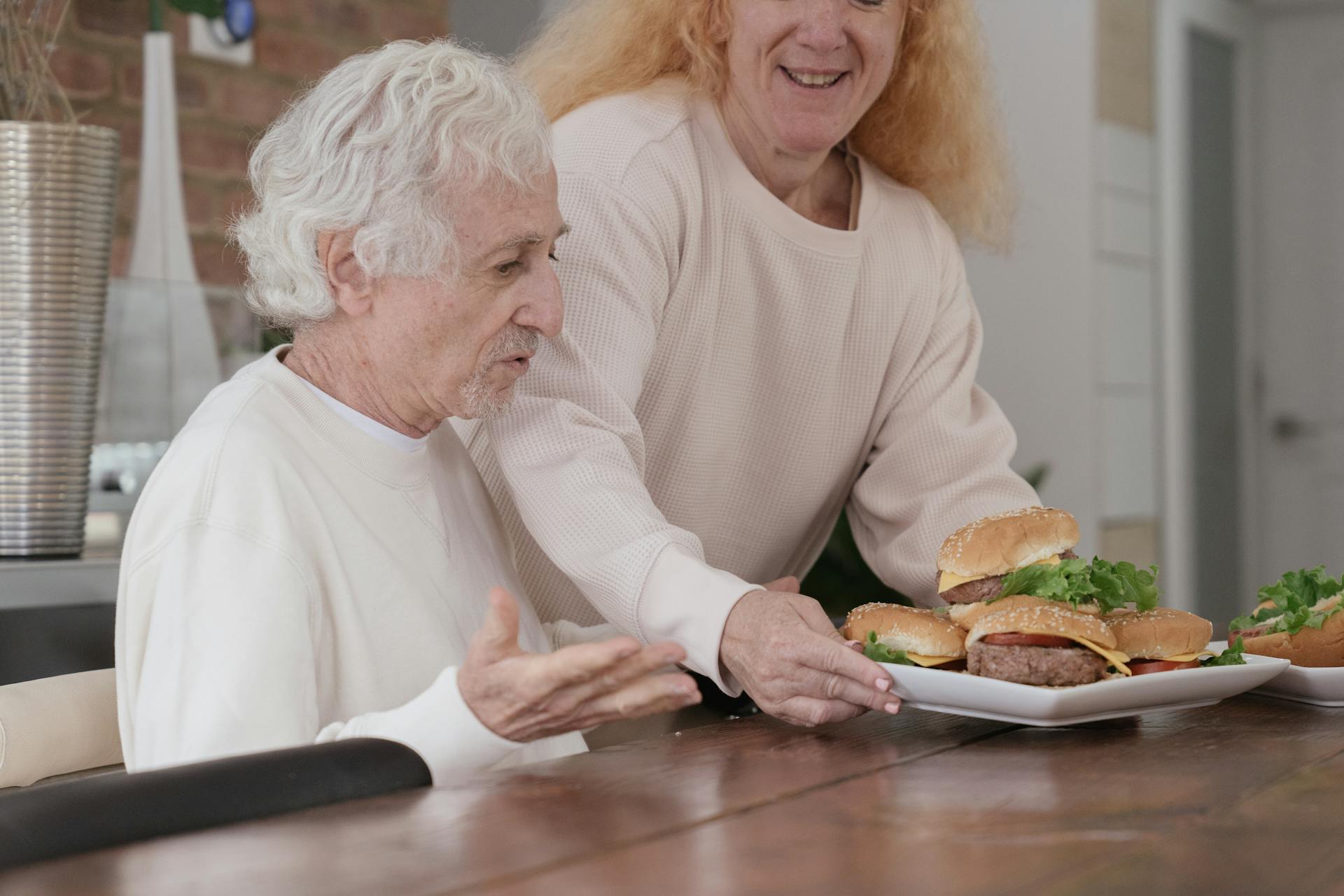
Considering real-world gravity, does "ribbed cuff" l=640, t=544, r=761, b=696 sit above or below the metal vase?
below

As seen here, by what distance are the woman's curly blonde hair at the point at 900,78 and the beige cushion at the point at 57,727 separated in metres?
0.98

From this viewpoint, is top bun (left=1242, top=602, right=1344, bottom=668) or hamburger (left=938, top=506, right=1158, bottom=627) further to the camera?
top bun (left=1242, top=602, right=1344, bottom=668)

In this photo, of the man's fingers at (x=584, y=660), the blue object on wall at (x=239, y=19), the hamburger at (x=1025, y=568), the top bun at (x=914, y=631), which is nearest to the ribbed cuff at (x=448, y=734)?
the man's fingers at (x=584, y=660)

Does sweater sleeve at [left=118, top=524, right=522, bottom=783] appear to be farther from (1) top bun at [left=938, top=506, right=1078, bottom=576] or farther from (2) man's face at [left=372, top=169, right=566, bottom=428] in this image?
(1) top bun at [left=938, top=506, right=1078, bottom=576]

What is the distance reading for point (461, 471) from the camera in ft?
5.49

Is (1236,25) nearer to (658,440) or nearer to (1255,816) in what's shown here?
(658,440)

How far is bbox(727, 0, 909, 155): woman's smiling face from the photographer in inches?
71.9

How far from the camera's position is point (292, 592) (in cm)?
128

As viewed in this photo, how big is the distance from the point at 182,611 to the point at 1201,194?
16.6 ft

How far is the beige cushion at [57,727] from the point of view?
130cm

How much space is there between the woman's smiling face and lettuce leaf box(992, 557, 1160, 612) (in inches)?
28.5

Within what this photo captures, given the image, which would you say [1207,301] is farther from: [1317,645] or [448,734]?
[448,734]

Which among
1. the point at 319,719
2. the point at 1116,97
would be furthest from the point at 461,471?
the point at 1116,97

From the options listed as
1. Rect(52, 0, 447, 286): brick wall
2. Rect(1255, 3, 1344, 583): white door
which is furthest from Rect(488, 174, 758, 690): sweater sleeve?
Rect(1255, 3, 1344, 583): white door
